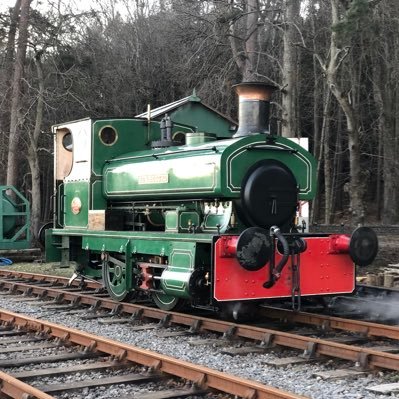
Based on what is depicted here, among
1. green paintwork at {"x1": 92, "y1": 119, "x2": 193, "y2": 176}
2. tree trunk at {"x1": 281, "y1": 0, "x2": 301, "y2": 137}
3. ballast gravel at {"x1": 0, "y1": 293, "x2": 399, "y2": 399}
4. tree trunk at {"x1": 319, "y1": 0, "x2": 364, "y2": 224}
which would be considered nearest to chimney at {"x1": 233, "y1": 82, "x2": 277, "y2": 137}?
green paintwork at {"x1": 92, "y1": 119, "x2": 193, "y2": 176}

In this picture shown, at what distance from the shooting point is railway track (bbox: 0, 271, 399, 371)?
569cm

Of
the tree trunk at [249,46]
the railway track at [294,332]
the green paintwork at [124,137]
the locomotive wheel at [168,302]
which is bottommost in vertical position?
the railway track at [294,332]

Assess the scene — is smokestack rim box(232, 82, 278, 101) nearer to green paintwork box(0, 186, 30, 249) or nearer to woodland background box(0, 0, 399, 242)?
woodland background box(0, 0, 399, 242)

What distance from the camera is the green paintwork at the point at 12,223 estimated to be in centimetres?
1723

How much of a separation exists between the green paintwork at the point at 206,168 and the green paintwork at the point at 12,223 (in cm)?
905

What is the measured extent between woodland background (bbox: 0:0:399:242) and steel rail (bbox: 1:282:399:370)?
22.6ft

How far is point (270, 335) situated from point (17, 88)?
16878 millimetres

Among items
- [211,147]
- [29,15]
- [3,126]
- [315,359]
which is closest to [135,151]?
[211,147]

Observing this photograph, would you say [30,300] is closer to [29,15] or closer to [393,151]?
[29,15]

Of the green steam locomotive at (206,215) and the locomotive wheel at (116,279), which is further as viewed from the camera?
the locomotive wheel at (116,279)

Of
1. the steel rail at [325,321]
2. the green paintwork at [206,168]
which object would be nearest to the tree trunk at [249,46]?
the green paintwork at [206,168]

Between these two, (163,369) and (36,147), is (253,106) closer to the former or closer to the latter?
(163,369)

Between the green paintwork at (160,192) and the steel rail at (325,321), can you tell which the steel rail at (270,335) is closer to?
the steel rail at (325,321)

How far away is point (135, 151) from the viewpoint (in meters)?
9.82
